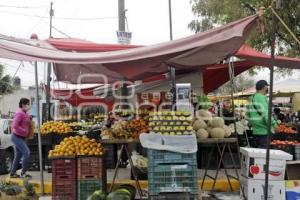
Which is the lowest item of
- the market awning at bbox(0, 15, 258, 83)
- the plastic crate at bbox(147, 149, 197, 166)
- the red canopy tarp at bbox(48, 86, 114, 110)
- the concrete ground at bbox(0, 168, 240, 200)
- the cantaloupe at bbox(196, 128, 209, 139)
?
the concrete ground at bbox(0, 168, 240, 200)

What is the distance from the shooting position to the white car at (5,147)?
43.3 feet

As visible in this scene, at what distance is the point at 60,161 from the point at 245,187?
308 cm

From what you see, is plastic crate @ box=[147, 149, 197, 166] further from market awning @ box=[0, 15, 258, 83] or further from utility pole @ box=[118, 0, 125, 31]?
utility pole @ box=[118, 0, 125, 31]

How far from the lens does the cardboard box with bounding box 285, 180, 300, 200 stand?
705cm

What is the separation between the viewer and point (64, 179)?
25.6 feet

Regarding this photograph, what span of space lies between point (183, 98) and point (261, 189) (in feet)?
6.52

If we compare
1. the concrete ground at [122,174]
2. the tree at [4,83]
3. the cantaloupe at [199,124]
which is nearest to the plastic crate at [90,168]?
the concrete ground at [122,174]

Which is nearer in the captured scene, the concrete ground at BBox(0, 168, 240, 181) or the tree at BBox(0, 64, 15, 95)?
the concrete ground at BBox(0, 168, 240, 181)

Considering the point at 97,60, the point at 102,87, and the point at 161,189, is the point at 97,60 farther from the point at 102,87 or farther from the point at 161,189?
the point at 102,87

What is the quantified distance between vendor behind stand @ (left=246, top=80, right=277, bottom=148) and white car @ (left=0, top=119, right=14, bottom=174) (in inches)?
305

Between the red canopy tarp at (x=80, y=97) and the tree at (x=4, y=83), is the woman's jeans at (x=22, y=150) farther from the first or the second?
the tree at (x=4, y=83)

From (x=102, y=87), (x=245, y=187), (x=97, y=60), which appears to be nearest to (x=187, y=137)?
(x=245, y=187)

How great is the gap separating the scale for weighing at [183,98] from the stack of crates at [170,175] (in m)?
1.03

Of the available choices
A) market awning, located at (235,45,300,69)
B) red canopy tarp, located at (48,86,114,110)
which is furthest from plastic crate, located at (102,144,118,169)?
red canopy tarp, located at (48,86,114,110)
